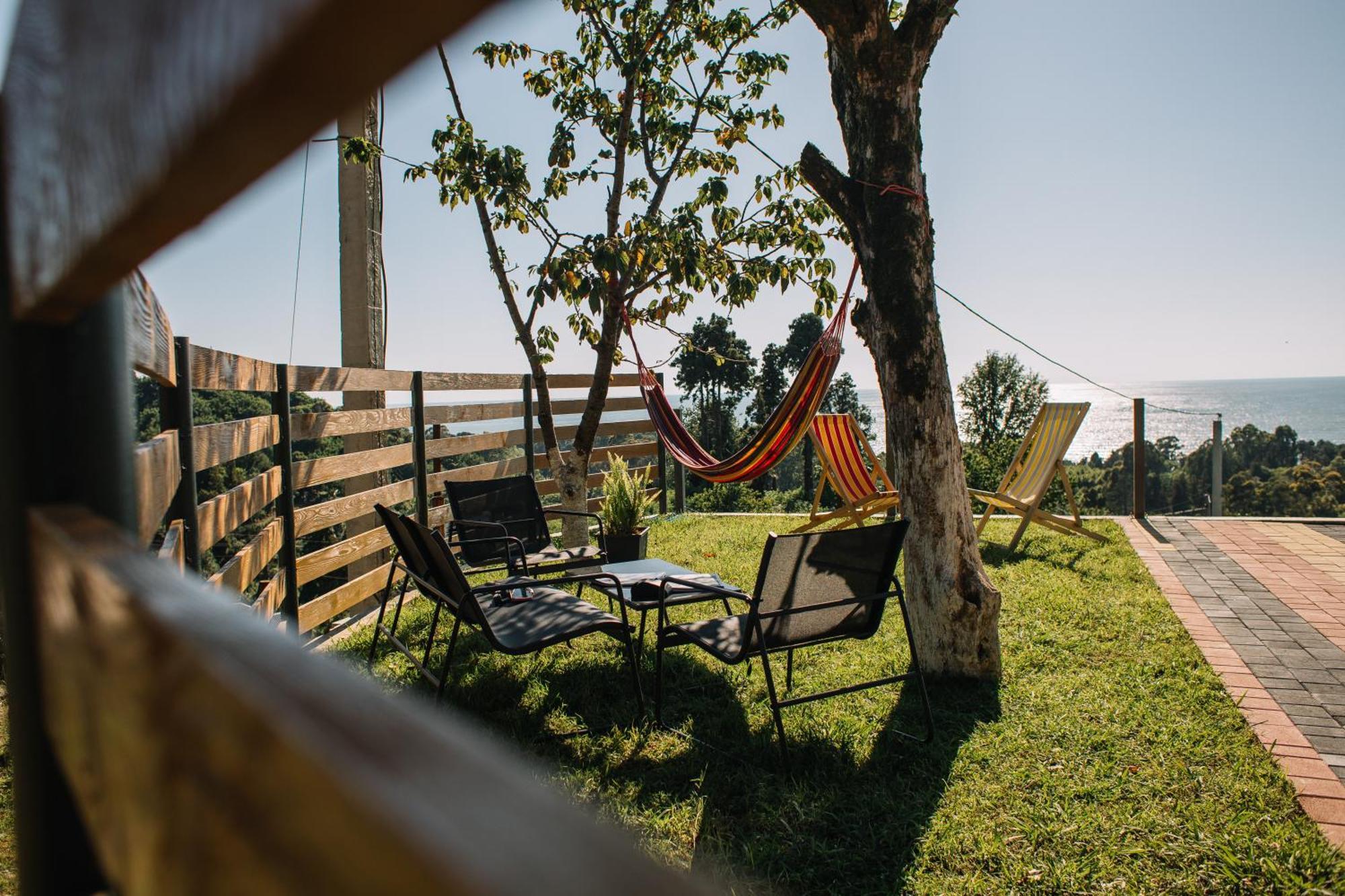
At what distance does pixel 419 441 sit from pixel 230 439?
232cm

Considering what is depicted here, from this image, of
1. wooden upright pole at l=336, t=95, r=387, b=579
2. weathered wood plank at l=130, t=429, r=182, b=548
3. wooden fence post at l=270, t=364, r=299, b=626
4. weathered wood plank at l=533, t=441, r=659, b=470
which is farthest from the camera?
weathered wood plank at l=533, t=441, r=659, b=470

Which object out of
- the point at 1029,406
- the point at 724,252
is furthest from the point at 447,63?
the point at 1029,406

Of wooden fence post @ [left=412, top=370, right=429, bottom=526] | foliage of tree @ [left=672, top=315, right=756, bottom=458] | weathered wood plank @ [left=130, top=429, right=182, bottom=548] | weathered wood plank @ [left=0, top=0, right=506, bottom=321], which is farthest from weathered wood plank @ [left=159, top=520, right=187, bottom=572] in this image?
foliage of tree @ [left=672, top=315, right=756, bottom=458]

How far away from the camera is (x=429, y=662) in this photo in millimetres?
4055

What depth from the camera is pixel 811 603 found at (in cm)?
319

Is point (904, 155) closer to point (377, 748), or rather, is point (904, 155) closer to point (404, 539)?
point (404, 539)

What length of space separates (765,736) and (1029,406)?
115ft

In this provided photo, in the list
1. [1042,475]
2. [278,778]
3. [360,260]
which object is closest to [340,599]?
[360,260]

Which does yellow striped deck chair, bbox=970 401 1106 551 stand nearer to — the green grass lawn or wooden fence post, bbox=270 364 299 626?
the green grass lawn

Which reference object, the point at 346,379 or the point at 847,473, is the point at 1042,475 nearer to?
the point at 847,473

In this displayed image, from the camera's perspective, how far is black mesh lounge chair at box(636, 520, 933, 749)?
3.03m

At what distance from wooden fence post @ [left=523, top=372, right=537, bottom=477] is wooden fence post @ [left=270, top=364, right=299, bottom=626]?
3259mm

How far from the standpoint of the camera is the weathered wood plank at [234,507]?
9.34ft

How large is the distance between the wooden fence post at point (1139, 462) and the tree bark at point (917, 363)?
15.8 feet
